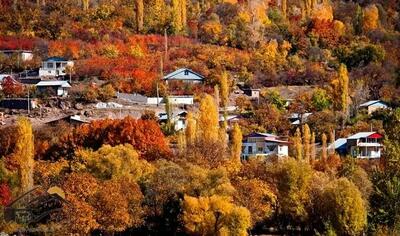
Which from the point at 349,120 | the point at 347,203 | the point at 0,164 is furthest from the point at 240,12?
the point at 347,203

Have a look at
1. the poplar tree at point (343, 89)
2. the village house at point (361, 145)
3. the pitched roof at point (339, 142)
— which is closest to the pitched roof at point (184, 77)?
the poplar tree at point (343, 89)

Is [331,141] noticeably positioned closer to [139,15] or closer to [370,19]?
[139,15]

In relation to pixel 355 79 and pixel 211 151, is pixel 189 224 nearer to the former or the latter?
pixel 211 151

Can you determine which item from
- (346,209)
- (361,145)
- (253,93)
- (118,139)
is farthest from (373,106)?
(346,209)

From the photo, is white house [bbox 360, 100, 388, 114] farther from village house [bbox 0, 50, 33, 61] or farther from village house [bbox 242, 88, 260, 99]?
village house [bbox 0, 50, 33, 61]

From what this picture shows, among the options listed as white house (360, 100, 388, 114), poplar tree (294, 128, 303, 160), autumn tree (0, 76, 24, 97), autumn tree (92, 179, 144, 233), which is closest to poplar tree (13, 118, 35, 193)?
autumn tree (92, 179, 144, 233)

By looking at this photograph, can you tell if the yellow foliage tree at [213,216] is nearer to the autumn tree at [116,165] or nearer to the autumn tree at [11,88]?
the autumn tree at [116,165]
